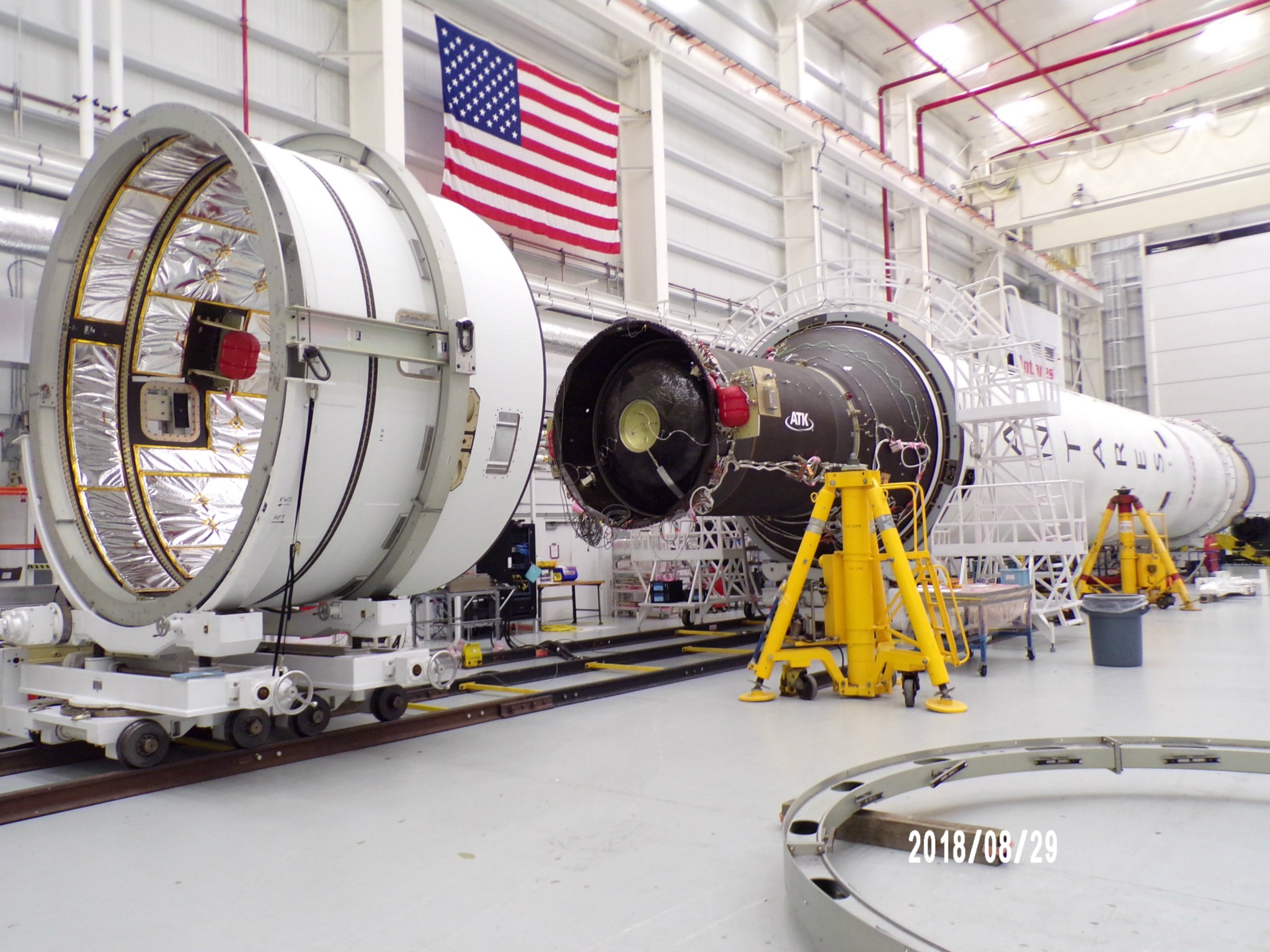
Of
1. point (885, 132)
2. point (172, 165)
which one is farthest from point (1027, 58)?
point (172, 165)

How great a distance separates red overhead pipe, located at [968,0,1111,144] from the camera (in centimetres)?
1603

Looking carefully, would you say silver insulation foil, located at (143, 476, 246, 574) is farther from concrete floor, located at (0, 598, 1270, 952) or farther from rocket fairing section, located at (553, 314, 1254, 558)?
rocket fairing section, located at (553, 314, 1254, 558)

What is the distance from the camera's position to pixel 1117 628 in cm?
694

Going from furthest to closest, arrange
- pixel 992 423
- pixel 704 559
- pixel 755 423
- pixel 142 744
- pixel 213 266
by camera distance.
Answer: pixel 704 559
pixel 992 423
pixel 213 266
pixel 755 423
pixel 142 744

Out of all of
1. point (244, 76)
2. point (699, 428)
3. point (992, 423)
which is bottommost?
point (699, 428)

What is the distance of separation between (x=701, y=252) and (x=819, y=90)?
16.4ft

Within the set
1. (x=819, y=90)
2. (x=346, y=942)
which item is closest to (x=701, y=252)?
(x=819, y=90)

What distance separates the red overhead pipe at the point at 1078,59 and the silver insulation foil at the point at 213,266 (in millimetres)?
13129

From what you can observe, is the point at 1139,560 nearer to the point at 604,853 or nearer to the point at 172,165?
the point at 604,853

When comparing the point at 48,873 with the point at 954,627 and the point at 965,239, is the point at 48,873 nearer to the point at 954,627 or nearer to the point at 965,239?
the point at 954,627

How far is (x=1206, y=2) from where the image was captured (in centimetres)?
1659

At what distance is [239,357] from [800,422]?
140 inches

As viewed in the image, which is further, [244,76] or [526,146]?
[526,146]

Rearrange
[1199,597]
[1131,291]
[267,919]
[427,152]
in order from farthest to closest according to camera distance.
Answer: [1131,291] → [1199,597] → [427,152] → [267,919]
